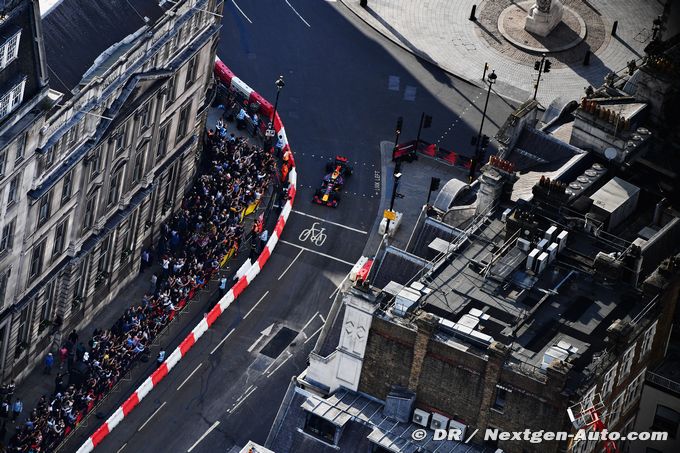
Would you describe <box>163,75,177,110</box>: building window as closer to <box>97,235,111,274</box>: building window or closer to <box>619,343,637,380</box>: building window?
<box>97,235,111,274</box>: building window

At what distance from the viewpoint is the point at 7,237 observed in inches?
6112

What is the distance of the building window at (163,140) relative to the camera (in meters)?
174

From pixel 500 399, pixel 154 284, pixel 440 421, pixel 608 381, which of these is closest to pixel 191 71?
pixel 154 284

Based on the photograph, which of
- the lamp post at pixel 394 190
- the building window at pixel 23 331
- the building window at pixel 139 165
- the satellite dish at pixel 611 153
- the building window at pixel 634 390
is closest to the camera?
A: the building window at pixel 634 390

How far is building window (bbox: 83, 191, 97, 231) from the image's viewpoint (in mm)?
164250

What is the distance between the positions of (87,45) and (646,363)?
47002 mm

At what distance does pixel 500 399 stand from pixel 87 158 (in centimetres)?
3805

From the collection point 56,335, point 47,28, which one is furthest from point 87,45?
point 56,335

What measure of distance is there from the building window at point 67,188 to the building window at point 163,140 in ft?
47.3

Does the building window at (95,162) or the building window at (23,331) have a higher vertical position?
the building window at (95,162)

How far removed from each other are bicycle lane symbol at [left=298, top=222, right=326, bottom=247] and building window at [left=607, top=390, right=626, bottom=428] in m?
38.9

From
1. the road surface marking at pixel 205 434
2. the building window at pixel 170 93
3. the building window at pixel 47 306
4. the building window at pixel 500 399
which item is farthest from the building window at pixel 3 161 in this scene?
the building window at pixel 500 399

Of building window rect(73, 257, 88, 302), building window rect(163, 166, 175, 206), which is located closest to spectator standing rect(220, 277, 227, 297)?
building window rect(163, 166, 175, 206)

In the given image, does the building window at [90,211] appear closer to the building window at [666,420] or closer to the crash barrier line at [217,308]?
the crash barrier line at [217,308]
